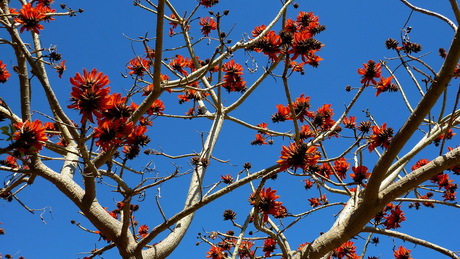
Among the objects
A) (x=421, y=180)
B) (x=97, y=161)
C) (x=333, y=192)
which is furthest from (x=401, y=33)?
(x=97, y=161)

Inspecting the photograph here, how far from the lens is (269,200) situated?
284cm

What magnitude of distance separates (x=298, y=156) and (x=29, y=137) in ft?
4.67

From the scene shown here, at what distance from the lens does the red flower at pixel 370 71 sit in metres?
3.31

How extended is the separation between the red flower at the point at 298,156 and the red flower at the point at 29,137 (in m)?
1.29

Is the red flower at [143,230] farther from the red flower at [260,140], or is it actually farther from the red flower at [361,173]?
the red flower at [361,173]

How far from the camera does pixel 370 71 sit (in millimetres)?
3314

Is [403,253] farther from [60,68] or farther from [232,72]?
[60,68]

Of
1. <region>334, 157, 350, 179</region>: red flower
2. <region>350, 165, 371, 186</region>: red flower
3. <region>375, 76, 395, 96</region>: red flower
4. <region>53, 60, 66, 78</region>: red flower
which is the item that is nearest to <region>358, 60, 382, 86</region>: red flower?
<region>375, 76, 395, 96</region>: red flower

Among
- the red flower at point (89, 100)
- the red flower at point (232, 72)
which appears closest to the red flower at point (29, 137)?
the red flower at point (89, 100)

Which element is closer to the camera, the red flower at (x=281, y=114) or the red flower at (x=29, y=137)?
the red flower at (x=29, y=137)

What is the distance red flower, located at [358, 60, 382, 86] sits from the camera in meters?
3.31

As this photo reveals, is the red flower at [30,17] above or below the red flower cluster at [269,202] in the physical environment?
above

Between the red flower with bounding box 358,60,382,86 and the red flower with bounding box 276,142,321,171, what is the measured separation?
4.05 feet

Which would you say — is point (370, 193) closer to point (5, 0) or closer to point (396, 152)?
point (396, 152)
